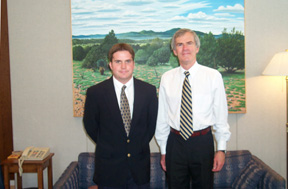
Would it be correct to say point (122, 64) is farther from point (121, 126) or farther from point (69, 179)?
point (69, 179)

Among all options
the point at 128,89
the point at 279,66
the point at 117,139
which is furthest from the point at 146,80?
the point at 279,66

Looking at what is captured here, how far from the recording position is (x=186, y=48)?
209cm

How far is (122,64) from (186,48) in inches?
22.4

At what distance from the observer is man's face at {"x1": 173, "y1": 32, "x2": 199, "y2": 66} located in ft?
6.87

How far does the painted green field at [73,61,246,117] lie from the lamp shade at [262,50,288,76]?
0.41 m

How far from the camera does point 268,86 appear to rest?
3324mm

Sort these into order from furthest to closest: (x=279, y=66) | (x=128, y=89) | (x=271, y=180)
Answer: (x=279, y=66) → (x=271, y=180) → (x=128, y=89)

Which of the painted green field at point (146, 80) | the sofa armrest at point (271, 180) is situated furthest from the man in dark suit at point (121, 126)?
the sofa armrest at point (271, 180)

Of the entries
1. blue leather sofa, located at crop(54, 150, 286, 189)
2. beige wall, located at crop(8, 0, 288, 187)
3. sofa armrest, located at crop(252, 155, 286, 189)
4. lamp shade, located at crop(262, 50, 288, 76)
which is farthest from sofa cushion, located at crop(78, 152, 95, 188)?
lamp shade, located at crop(262, 50, 288, 76)

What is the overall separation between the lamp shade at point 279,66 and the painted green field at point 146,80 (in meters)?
0.41

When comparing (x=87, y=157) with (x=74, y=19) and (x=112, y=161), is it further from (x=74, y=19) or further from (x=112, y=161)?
(x=74, y=19)

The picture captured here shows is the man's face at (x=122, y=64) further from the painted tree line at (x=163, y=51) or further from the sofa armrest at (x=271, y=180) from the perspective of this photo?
the sofa armrest at (x=271, y=180)

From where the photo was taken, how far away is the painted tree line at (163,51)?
3.26 m

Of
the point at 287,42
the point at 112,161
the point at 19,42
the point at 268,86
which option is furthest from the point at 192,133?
the point at 19,42
